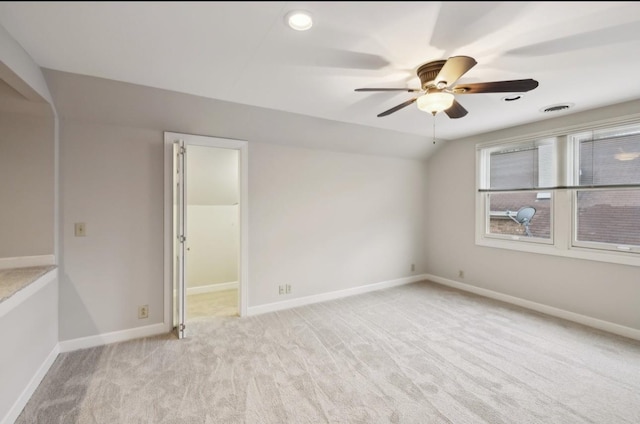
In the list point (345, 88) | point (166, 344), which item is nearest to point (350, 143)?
point (345, 88)

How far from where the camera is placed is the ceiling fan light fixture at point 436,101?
6.76ft

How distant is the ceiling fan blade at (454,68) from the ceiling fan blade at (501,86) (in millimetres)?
133

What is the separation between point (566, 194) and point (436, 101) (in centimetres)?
254

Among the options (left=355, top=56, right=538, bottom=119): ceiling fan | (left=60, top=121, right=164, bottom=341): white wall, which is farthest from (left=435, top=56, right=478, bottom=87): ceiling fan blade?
(left=60, top=121, right=164, bottom=341): white wall

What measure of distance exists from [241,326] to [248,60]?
2.68 meters

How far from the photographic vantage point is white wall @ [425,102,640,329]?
9.80ft

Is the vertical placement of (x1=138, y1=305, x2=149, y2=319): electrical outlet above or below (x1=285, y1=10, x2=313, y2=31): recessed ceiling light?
below

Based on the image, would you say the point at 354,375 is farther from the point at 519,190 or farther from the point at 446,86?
the point at 519,190

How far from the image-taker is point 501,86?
6.23 feet

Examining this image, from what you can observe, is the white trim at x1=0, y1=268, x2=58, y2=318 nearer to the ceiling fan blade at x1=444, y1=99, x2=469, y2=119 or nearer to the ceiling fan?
the ceiling fan

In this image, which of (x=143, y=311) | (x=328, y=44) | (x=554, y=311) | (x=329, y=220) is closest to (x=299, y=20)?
(x=328, y=44)

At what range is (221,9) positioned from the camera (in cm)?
146

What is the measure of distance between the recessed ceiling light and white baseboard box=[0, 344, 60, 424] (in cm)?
289

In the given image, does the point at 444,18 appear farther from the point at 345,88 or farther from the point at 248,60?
the point at 248,60
